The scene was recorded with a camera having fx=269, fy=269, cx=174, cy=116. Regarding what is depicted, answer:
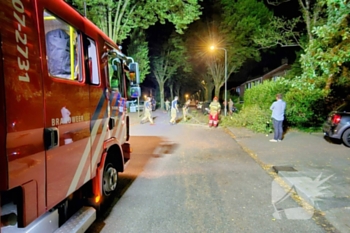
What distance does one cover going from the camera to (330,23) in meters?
8.99

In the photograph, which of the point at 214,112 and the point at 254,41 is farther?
the point at 254,41

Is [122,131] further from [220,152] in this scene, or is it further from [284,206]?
[220,152]

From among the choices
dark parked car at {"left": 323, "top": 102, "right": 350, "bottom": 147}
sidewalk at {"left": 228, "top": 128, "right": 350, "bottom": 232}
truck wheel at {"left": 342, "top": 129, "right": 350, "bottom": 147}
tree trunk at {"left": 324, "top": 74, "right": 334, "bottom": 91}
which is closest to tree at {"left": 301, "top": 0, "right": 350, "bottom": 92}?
dark parked car at {"left": 323, "top": 102, "right": 350, "bottom": 147}

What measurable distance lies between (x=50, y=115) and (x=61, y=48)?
92cm

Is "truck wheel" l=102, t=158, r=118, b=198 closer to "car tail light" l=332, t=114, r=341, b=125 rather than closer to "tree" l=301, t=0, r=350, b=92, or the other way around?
"tree" l=301, t=0, r=350, b=92

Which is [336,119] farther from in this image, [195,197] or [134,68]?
[134,68]

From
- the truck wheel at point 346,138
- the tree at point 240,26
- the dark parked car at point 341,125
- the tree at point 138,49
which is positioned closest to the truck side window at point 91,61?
the dark parked car at point 341,125

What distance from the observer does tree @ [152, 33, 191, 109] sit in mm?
30312

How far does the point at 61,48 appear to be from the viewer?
3.09 m

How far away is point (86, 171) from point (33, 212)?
45.3 inches

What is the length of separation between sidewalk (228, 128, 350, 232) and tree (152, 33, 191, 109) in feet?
66.8

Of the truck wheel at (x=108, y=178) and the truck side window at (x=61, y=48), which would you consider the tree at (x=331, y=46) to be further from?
the truck side window at (x=61, y=48)

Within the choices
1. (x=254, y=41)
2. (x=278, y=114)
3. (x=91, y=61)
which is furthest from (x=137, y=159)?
(x=254, y=41)

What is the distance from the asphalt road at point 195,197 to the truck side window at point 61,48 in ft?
7.28
